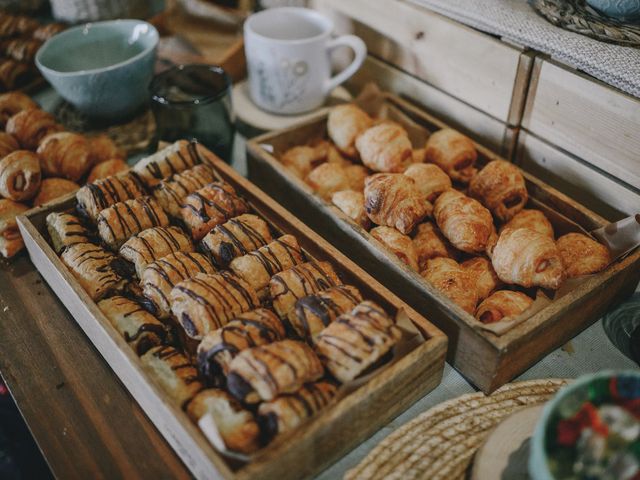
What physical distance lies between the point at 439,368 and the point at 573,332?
15.1 inches

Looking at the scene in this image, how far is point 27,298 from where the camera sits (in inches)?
61.0

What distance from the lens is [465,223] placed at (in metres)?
1.48

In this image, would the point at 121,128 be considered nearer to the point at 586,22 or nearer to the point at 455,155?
the point at 455,155

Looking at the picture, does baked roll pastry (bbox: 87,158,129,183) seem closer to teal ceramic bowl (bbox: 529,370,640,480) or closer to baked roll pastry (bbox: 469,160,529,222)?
baked roll pastry (bbox: 469,160,529,222)

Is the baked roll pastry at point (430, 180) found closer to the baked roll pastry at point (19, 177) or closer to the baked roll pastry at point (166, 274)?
the baked roll pastry at point (166, 274)

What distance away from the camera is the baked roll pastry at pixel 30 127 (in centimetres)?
190

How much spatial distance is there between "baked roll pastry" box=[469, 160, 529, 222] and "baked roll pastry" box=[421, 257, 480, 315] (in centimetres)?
25

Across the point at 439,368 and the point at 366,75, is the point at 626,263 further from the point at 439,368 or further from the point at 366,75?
the point at 366,75

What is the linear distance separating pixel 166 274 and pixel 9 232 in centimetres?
58

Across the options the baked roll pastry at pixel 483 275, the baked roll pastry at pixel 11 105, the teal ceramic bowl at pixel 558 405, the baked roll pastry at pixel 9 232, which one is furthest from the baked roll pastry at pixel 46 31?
the teal ceramic bowl at pixel 558 405

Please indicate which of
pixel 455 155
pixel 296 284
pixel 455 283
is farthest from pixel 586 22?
pixel 296 284

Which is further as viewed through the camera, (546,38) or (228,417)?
(546,38)

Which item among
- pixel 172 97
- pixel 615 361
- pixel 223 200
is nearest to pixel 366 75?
pixel 172 97

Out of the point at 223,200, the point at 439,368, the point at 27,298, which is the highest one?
the point at 223,200
